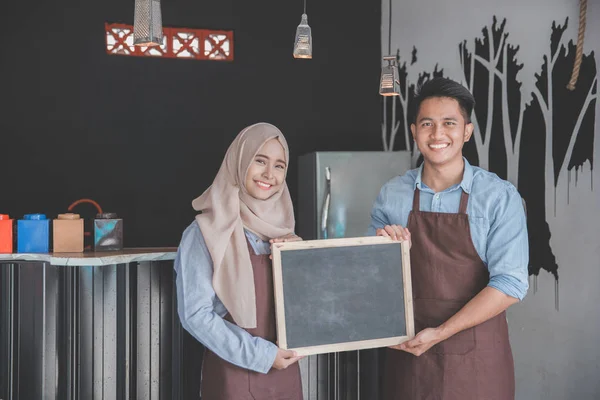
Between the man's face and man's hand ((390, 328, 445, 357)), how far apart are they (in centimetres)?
54

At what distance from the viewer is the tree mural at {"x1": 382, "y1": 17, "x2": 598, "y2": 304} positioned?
3.59 meters

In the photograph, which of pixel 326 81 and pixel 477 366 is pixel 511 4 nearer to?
pixel 326 81

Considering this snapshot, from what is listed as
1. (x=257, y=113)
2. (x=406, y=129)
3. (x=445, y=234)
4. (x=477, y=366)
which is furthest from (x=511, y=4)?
(x=477, y=366)

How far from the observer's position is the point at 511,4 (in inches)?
156

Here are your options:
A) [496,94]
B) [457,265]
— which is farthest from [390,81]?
[457,265]

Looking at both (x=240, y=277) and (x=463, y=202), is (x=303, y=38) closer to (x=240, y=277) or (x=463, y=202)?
(x=463, y=202)

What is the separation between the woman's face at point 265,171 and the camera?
1.81 meters

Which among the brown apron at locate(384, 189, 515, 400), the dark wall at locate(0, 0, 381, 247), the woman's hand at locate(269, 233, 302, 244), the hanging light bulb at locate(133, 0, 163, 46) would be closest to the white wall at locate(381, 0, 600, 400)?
the dark wall at locate(0, 0, 381, 247)

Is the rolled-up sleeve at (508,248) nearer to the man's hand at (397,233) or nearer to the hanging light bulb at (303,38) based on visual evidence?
the man's hand at (397,233)

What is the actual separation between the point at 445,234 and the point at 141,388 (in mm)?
1537

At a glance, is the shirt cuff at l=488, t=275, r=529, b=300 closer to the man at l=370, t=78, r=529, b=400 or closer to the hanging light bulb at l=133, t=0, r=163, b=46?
the man at l=370, t=78, r=529, b=400

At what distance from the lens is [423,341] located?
72.4 inches

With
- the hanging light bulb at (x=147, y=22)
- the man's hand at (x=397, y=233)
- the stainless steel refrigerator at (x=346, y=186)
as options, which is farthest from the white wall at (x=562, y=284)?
the hanging light bulb at (x=147, y=22)

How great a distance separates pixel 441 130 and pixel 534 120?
2176 millimetres
